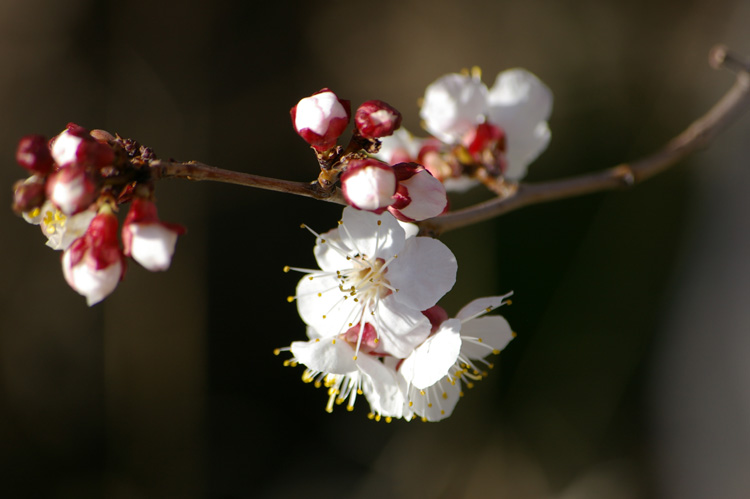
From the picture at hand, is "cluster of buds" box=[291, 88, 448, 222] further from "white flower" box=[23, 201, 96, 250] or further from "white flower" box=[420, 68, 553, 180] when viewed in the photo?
"white flower" box=[420, 68, 553, 180]

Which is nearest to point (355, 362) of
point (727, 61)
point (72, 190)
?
point (72, 190)

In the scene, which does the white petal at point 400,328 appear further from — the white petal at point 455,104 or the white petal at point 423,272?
the white petal at point 455,104

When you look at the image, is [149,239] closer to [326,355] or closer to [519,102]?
[326,355]

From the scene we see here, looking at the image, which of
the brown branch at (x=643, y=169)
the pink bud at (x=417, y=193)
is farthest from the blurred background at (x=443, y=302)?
the pink bud at (x=417, y=193)

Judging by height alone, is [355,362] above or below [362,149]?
below

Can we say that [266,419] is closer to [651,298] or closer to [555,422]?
[555,422]

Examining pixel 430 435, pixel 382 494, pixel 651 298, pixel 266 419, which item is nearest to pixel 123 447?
pixel 266 419
